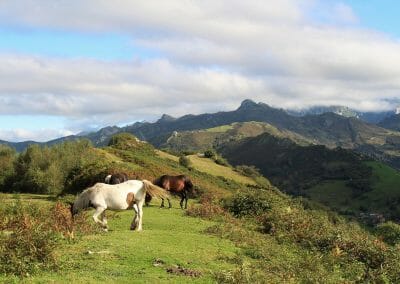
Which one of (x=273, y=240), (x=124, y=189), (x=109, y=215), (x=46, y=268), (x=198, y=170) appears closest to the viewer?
(x=46, y=268)

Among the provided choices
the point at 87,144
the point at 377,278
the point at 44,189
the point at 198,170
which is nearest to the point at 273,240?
the point at 377,278

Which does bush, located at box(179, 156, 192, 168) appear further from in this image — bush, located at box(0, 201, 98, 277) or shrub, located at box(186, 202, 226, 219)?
bush, located at box(0, 201, 98, 277)

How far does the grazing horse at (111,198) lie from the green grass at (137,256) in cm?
111

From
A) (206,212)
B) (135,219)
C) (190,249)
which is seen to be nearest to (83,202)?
(135,219)

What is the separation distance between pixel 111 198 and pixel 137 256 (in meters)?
4.92

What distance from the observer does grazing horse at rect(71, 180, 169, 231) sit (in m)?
21.6

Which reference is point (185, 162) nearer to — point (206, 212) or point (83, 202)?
point (206, 212)

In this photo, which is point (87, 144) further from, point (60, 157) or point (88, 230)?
point (88, 230)

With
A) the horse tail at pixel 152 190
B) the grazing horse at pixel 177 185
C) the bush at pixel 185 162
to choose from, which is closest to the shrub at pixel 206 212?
the grazing horse at pixel 177 185

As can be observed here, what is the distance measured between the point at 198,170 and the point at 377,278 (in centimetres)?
8861

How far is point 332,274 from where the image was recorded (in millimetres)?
19016

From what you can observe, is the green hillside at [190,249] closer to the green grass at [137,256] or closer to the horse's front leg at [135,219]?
the green grass at [137,256]

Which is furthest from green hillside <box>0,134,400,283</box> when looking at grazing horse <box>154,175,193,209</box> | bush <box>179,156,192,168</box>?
bush <box>179,156,192,168</box>

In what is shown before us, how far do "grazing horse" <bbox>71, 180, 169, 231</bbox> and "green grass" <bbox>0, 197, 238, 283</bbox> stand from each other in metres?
1.11
